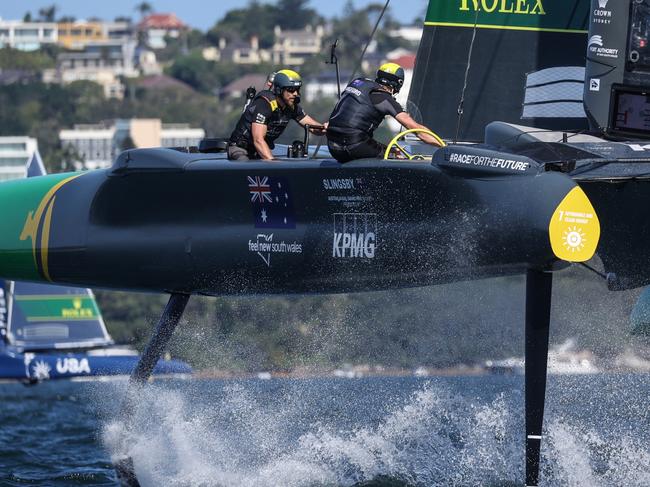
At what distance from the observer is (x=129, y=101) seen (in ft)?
222

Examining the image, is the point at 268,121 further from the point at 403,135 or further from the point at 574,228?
the point at 574,228

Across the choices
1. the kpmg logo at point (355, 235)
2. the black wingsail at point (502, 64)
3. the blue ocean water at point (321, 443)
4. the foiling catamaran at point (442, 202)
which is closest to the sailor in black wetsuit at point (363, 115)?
the foiling catamaran at point (442, 202)

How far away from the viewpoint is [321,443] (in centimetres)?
843

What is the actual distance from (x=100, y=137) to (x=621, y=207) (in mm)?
53334

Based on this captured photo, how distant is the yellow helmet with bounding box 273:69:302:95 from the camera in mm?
8133

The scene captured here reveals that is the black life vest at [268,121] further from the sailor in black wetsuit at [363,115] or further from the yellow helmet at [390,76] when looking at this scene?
the yellow helmet at [390,76]

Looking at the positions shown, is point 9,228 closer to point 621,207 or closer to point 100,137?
point 621,207

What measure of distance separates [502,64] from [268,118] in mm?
1830

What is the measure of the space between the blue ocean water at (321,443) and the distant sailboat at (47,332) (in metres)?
9.85

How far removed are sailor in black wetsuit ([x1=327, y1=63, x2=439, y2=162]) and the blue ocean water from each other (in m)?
1.78

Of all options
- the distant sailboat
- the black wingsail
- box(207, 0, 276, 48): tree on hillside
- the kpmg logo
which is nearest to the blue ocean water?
the kpmg logo

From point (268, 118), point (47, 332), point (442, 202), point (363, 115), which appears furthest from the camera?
point (47, 332)

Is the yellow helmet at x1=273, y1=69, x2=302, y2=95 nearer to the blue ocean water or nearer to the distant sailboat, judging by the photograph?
the blue ocean water

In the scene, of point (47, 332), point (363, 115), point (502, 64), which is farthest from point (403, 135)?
point (47, 332)
